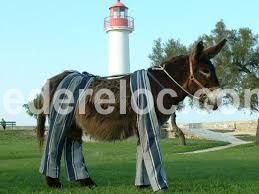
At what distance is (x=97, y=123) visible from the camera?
8.73 m

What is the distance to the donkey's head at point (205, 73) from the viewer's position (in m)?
8.55

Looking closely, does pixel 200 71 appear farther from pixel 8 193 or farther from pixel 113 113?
pixel 8 193

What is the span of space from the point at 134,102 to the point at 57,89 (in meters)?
1.65

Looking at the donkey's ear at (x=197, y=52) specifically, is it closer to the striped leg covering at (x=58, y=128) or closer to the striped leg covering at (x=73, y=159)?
the striped leg covering at (x=58, y=128)

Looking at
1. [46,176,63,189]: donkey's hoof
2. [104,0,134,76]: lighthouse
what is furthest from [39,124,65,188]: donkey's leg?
[104,0,134,76]: lighthouse

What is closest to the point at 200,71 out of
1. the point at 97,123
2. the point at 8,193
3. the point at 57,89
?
the point at 97,123

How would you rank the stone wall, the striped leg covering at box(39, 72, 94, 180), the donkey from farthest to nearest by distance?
the stone wall → the striped leg covering at box(39, 72, 94, 180) → the donkey

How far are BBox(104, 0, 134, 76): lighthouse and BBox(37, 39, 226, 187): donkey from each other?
37233mm

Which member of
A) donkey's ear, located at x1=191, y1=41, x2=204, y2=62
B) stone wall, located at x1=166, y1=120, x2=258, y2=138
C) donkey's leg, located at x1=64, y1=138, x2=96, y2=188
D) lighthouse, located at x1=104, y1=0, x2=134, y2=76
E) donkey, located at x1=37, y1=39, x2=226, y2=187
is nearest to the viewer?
donkey's ear, located at x1=191, y1=41, x2=204, y2=62

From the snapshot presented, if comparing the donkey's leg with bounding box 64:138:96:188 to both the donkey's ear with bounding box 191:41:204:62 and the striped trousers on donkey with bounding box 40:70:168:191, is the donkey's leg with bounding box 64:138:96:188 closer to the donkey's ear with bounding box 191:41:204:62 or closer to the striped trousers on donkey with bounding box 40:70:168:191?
the striped trousers on donkey with bounding box 40:70:168:191

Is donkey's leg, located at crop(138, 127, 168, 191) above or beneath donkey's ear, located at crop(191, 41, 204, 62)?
beneath

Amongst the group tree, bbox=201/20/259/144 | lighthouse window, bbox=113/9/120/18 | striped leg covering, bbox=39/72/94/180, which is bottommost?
striped leg covering, bbox=39/72/94/180

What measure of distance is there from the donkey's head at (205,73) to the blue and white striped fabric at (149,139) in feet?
2.66

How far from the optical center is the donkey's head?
8547 mm
